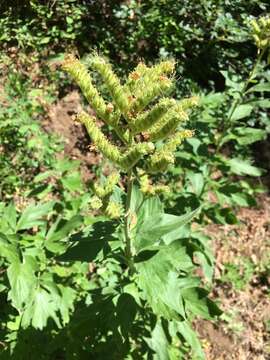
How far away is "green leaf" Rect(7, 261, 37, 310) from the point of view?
2.94 metres

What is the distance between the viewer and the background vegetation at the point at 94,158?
11.0 feet

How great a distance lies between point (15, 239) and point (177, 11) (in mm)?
4499

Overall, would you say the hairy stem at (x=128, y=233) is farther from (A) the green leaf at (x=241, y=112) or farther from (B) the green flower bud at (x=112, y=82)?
(A) the green leaf at (x=241, y=112)

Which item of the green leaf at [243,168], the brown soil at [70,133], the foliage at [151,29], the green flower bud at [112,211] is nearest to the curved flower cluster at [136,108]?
the green flower bud at [112,211]

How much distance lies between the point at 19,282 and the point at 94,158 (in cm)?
313

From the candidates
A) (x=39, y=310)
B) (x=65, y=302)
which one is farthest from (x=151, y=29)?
(x=39, y=310)

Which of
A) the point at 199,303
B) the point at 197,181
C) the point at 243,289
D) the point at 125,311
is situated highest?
the point at 125,311

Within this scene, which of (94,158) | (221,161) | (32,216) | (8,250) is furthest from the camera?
(94,158)

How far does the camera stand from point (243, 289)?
5.47 meters

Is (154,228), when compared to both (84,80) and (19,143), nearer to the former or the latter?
(84,80)

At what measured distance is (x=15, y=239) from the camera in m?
3.07

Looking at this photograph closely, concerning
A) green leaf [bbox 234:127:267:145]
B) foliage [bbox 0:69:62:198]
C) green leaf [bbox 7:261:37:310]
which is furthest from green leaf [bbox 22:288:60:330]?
green leaf [bbox 234:127:267:145]

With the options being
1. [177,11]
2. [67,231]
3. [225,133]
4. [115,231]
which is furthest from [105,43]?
[115,231]

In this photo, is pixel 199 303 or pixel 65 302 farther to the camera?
pixel 65 302
